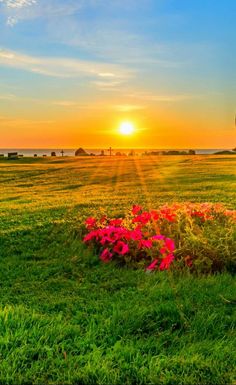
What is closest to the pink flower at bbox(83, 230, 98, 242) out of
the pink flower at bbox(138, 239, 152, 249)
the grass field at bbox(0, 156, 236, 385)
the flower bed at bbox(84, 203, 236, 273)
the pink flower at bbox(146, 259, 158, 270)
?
the flower bed at bbox(84, 203, 236, 273)

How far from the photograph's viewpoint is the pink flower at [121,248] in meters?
5.37

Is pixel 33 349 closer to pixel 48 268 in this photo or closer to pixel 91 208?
pixel 48 268

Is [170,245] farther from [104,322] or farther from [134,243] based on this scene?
[104,322]

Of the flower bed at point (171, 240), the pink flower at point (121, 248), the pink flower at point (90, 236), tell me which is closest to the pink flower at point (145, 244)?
the flower bed at point (171, 240)

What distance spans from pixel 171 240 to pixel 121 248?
78 centimetres

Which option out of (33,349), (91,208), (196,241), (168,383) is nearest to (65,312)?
(33,349)

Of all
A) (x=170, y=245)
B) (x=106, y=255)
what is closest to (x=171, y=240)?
(x=170, y=245)

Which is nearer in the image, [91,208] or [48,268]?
[48,268]

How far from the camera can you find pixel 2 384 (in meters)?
2.84

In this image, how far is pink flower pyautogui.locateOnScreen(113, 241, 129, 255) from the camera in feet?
17.6

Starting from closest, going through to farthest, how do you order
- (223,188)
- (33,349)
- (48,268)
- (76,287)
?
(33,349)
(76,287)
(48,268)
(223,188)

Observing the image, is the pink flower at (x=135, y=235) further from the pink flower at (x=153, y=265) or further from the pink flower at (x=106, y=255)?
the pink flower at (x=153, y=265)

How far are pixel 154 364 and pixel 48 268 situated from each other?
2515 mm

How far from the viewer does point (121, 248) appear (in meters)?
5.66
